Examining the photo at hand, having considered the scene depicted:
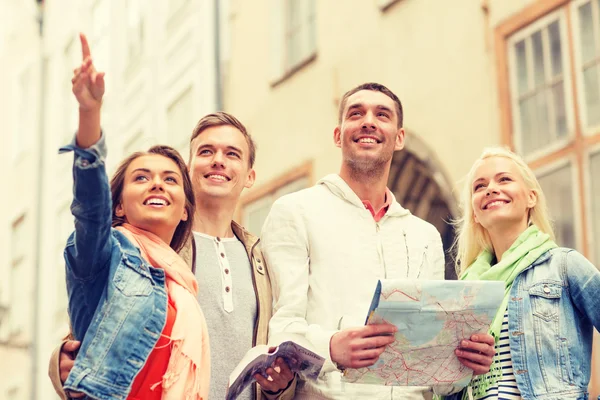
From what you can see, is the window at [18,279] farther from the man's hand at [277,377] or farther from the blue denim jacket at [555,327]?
the blue denim jacket at [555,327]

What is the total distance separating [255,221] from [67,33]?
723 cm

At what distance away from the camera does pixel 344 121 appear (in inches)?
147

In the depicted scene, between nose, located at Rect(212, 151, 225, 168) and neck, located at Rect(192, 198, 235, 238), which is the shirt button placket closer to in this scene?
neck, located at Rect(192, 198, 235, 238)

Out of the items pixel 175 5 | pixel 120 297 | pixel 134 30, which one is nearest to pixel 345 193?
pixel 120 297

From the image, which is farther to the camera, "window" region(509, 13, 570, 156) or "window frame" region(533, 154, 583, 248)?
"window" region(509, 13, 570, 156)

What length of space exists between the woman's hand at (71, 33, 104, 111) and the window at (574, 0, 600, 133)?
480cm

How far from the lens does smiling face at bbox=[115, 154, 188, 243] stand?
3.30 metres

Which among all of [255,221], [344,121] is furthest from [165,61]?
[344,121]

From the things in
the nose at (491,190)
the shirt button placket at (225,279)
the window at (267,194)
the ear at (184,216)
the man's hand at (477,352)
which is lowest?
the man's hand at (477,352)

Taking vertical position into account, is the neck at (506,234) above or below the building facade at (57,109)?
below

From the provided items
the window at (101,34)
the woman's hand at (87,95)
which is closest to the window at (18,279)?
the window at (101,34)

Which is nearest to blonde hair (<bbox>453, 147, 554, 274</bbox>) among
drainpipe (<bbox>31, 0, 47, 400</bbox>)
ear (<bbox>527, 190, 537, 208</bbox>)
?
ear (<bbox>527, 190, 537, 208</bbox>)

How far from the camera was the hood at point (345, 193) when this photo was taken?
369 cm

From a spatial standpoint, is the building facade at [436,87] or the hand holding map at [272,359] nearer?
the hand holding map at [272,359]
